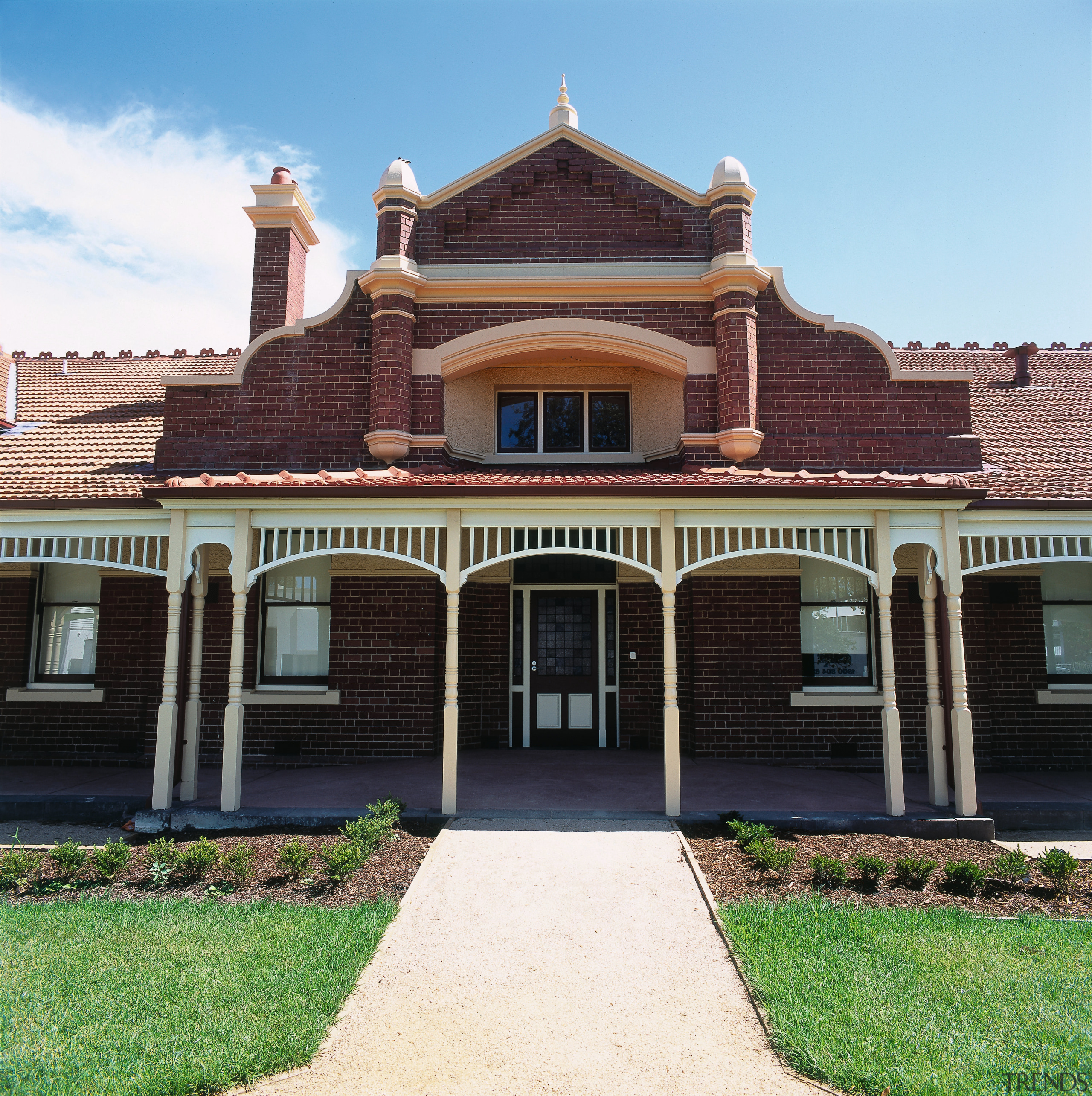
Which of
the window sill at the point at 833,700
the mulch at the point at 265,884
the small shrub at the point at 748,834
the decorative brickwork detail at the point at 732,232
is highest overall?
the decorative brickwork detail at the point at 732,232

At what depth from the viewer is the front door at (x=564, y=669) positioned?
11578mm

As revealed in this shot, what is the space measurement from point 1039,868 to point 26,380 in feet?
53.3

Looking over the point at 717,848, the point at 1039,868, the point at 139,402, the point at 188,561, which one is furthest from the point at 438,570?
the point at 139,402

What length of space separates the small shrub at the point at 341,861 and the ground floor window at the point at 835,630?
689cm

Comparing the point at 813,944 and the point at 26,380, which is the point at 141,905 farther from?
the point at 26,380

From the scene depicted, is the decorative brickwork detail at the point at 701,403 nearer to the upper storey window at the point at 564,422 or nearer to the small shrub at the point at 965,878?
the upper storey window at the point at 564,422

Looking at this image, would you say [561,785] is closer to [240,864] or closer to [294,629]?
[240,864]

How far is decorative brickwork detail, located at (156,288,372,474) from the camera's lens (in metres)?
10.6

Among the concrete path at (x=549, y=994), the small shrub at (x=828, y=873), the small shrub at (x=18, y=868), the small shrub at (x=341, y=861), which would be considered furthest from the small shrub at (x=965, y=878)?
the small shrub at (x=18, y=868)

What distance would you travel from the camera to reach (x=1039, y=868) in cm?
612

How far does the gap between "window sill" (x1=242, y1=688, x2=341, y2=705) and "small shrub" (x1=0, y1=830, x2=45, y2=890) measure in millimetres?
4315

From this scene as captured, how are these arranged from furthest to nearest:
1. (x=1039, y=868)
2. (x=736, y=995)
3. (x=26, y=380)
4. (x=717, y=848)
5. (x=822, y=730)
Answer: (x=26, y=380)
(x=822, y=730)
(x=717, y=848)
(x=1039, y=868)
(x=736, y=995)

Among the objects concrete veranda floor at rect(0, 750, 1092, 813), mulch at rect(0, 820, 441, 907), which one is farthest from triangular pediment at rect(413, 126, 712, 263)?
mulch at rect(0, 820, 441, 907)

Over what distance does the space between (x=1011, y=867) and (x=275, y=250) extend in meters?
12.8
